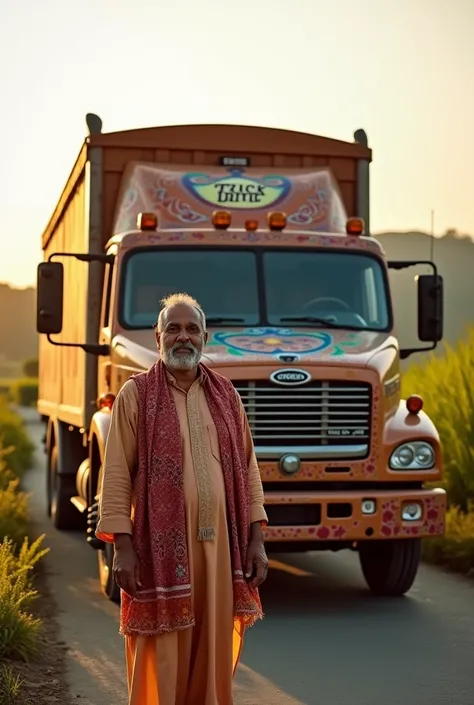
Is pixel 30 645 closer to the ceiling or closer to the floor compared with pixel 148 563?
closer to the floor

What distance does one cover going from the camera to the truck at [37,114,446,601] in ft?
33.3

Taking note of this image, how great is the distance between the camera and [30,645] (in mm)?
8195

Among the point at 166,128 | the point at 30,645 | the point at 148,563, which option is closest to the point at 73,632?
the point at 30,645

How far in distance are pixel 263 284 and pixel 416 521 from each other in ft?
7.19

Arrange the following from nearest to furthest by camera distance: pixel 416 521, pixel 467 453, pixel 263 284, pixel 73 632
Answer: pixel 73 632 → pixel 416 521 → pixel 263 284 → pixel 467 453

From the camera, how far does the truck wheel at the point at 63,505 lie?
14.8 m

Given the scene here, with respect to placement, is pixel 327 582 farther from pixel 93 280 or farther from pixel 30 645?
pixel 30 645

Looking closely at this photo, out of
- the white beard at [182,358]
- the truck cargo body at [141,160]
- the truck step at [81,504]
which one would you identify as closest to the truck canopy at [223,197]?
the truck cargo body at [141,160]

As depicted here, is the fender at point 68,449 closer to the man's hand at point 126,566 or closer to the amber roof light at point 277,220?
the amber roof light at point 277,220

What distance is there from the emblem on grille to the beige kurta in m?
4.25

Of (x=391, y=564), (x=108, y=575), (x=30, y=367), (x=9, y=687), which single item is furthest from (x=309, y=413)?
(x=30, y=367)

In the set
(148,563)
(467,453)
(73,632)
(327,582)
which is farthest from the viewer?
(467,453)

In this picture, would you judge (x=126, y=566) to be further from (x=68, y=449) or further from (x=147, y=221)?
(x=68, y=449)

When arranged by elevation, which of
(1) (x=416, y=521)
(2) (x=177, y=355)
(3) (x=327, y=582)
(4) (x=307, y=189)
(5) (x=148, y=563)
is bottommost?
(3) (x=327, y=582)
